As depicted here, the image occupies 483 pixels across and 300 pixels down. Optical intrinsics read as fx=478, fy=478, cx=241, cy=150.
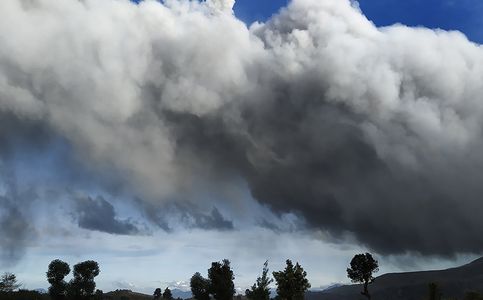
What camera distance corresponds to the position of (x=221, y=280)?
529 ft

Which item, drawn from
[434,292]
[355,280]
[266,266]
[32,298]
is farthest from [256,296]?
[32,298]

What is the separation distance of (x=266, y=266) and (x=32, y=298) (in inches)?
3852

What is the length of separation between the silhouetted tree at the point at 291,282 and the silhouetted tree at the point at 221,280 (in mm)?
61100

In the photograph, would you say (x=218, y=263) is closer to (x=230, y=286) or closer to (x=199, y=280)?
(x=230, y=286)

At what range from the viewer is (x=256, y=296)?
105125 millimetres

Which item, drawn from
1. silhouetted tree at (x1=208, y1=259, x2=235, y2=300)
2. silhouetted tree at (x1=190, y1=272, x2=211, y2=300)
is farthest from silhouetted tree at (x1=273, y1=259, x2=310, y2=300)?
silhouetted tree at (x1=190, y1=272, x2=211, y2=300)

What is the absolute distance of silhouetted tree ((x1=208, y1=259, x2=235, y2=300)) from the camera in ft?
Answer: 529

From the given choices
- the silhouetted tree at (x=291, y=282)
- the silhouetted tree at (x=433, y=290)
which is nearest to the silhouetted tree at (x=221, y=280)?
the silhouetted tree at (x=291, y=282)

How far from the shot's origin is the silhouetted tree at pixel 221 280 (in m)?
161

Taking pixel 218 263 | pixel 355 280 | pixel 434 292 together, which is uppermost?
pixel 218 263

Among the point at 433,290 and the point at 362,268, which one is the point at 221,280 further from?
the point at 433,290

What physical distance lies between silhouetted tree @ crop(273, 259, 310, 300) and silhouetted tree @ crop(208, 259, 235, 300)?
2405 inches

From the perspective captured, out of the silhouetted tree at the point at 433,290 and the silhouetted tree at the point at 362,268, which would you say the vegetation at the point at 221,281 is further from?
the silhouetted tree at the point at 433,290

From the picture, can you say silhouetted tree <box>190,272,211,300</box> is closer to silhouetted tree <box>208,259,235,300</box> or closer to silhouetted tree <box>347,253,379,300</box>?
silhouetted tree <box>208,259,235,300</box>
